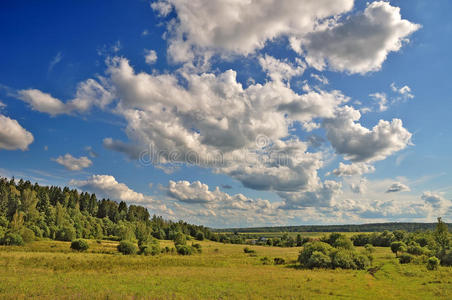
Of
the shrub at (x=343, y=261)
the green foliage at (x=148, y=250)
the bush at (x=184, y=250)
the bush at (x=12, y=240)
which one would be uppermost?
the shrub at (x=343, y=261)

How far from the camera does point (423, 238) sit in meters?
117

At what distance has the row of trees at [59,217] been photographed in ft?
357

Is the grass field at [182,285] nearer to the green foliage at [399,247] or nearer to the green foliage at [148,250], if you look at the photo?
the green foliage at [148,250]

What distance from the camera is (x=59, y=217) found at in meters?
130

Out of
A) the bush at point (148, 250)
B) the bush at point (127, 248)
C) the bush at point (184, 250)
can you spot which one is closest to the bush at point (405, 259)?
the bush at point (184, 250)

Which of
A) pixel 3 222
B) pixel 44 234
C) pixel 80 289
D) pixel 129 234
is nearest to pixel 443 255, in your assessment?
pixel 80 289

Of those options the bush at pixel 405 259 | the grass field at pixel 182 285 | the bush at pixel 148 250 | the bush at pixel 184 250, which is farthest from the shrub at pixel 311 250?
the bush at pixel 148 250

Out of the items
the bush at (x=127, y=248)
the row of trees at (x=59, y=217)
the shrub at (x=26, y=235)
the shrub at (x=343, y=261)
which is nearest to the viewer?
the shrub at (x=343, y=261)

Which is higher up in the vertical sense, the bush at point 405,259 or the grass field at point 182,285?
the grass field at point 182,285

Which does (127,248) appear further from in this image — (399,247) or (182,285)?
(399,247)

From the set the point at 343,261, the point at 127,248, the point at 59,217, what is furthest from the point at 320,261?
the point at 59,217

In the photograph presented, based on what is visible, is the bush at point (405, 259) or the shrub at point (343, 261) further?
the bush at point (405, 259)

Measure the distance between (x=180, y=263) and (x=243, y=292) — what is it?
35225 millimetres

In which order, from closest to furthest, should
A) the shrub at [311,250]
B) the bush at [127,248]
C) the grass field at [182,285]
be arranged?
the grass field at [182,285] → the shrub at [311,250] → the bush at [127,248]
